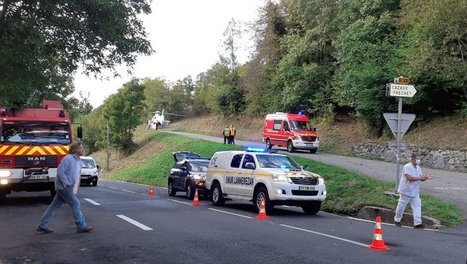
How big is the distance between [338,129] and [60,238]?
32.1 metres

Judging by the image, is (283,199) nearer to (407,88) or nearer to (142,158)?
(407,88)

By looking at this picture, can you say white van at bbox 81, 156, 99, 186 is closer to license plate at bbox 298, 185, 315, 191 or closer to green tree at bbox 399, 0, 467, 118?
license plate at bbox 298, 185, 315, 191

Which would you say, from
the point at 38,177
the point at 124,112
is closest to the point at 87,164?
the point at 38,177

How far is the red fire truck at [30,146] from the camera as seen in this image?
1608 cm

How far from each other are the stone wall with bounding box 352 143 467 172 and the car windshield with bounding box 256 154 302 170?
40.6 ft

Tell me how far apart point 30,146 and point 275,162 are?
25.7 ft

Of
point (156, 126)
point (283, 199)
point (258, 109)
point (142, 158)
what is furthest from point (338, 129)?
point (156, 126)

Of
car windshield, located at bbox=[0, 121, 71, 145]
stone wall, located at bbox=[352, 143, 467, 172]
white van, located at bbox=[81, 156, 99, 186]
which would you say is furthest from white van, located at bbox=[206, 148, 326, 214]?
white van, located at bbox=[81, 156, 99, 186]

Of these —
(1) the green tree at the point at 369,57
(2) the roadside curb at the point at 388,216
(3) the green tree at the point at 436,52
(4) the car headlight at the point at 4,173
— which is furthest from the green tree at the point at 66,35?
(1) the green tree at the point at 369,57

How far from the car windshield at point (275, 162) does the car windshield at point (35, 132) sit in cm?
666

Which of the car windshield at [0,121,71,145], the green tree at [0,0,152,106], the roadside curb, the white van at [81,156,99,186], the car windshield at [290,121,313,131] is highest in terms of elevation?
the green tree at [0,0,152,106]

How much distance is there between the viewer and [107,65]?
1620 centimetres

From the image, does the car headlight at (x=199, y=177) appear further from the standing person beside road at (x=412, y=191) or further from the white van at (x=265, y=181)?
the standing person beside road at (x=412, y=191)

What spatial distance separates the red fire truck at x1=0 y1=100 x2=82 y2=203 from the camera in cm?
1608
